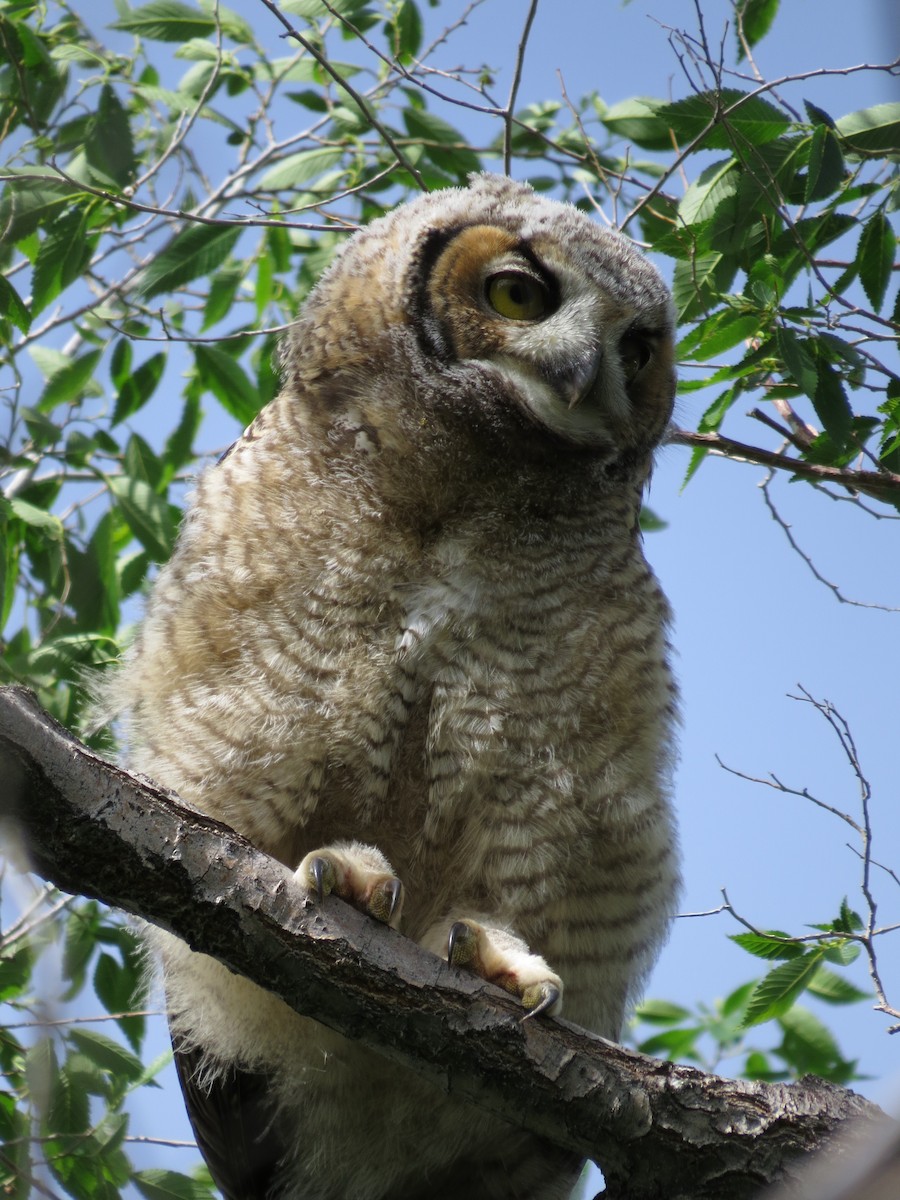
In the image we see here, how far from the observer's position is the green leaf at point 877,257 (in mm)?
2637

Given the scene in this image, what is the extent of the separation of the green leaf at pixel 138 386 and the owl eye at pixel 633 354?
1937 millimetres

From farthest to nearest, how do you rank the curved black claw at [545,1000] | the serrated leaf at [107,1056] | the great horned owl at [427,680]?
1. the serrated leaf at [107,1056]
2. the great horned owl at [427,680]
3. the curved black claw at [545,1000]

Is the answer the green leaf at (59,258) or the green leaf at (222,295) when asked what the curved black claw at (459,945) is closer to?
the green leaf at (59,258)

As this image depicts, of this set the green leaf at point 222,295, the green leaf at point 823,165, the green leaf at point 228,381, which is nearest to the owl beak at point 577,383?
the green leaf at point 823,165

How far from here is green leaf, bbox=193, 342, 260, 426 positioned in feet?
12.6

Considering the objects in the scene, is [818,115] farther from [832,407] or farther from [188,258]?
[188,258]

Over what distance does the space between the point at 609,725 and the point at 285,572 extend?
2.32 ft

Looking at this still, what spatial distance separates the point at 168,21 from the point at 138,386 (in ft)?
3.79

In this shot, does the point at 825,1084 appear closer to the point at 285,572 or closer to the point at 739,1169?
the point at 739,1169

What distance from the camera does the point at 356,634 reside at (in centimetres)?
237

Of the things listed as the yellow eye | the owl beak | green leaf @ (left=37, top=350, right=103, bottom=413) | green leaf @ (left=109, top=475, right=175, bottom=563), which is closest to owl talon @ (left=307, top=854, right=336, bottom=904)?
the owl beak

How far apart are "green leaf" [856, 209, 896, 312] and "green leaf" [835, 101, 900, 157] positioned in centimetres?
15

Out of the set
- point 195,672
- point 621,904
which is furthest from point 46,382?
point 621,904

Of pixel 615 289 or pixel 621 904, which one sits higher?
pixel 615 289
